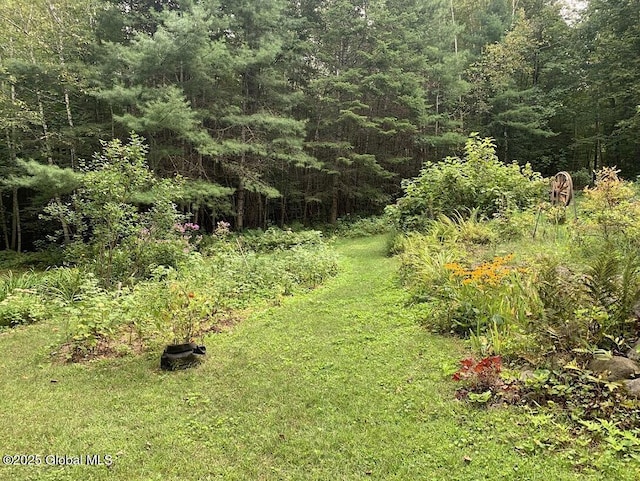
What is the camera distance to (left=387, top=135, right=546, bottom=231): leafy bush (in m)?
7.91

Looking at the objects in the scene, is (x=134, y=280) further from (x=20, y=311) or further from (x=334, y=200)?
(x=334, y=200)

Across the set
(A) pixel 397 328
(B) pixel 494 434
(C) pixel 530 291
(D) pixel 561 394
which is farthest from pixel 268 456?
(C) pixel 530 291

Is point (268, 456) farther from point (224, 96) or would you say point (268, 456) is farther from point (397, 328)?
point (224, 96)

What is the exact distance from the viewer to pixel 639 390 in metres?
2.28

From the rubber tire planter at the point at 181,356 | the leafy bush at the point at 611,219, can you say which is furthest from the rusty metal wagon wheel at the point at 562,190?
the rubber tire planter at the point at 181,356

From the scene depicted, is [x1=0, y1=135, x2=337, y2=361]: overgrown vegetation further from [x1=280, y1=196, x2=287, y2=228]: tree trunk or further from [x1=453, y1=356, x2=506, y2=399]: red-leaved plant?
[x1=280, y1=196, x2=287, y2=228]: tree trunk

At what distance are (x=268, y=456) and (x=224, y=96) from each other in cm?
1231

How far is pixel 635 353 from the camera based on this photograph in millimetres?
2562

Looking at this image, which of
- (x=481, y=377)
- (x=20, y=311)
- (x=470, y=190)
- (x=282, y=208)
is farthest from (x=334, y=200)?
(x=481, y=377)

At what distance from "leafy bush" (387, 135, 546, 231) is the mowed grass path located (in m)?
4.59

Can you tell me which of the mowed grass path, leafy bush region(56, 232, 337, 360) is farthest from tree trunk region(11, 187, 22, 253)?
the mowed grass path

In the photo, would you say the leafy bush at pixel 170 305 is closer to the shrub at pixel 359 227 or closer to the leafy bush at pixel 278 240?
the leafy bush at pixel 278 240

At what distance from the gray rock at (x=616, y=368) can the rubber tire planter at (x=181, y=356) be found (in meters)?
3.01

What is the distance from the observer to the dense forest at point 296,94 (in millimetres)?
10562
